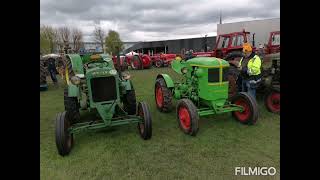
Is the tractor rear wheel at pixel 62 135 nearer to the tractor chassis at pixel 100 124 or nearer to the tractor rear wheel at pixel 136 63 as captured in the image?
the tractor chassis at pixel 100 124

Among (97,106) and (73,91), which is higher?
(73,91)

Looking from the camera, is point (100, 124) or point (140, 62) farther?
point (140, 62)

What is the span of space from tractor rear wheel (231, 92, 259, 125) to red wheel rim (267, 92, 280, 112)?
1.17 m

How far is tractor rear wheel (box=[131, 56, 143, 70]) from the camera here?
2028cm

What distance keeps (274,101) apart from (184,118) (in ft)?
8.43

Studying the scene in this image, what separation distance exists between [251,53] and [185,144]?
10.3 ft

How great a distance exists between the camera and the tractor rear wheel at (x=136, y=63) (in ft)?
66.5

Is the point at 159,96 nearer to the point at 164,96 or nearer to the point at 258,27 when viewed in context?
the point at 164,96

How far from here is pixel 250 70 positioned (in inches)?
242

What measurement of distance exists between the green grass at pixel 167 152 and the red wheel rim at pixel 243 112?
0.17m

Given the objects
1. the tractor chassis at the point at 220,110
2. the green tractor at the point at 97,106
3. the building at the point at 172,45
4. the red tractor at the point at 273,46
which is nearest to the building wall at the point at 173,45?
the building at the point at 172,45

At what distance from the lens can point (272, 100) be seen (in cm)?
635

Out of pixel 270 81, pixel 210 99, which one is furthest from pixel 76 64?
pixel 270 81

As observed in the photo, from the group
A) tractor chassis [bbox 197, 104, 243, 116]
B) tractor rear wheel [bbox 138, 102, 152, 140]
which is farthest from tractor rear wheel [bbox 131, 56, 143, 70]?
tractor rear wheel [bbox 138, 102, 152, 140]
